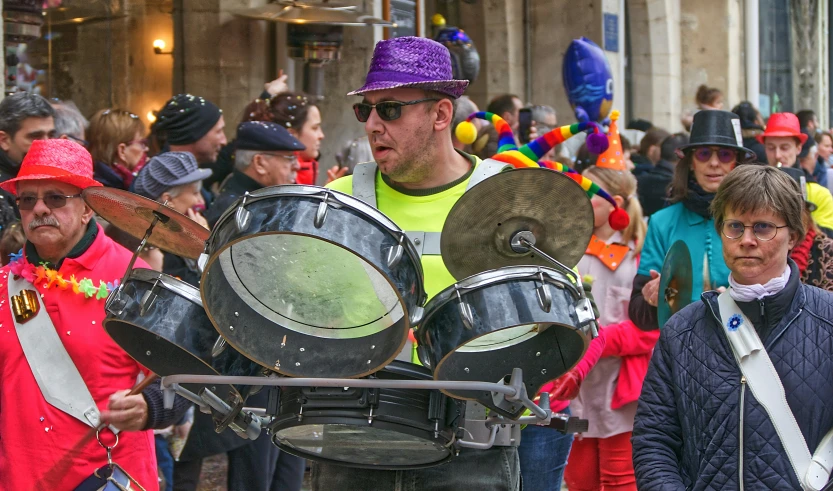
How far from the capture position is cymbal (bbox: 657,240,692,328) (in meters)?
4.72

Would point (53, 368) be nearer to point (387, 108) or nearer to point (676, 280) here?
point (387, 108)

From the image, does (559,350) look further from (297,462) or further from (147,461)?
(297,462)

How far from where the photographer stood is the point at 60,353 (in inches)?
165

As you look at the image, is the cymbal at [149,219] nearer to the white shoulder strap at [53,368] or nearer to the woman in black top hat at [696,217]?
the white shoulder strap at [53,368]

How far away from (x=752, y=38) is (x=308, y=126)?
15270mm

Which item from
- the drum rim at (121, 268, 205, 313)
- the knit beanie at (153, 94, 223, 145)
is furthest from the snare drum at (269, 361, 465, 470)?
the knit beanie at (153, 94, 223, 145)

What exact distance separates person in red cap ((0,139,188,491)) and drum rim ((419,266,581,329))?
129 cm

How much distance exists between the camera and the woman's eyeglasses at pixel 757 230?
3.74 m

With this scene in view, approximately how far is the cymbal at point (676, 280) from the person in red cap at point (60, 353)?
1.77 metres

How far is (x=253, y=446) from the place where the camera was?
602cm

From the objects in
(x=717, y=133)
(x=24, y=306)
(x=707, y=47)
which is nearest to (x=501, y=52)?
(x=707, y=47)

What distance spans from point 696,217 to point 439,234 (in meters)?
1.86

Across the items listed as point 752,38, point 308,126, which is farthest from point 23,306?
point 752,38

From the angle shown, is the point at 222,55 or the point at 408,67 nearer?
the point at 408,67
